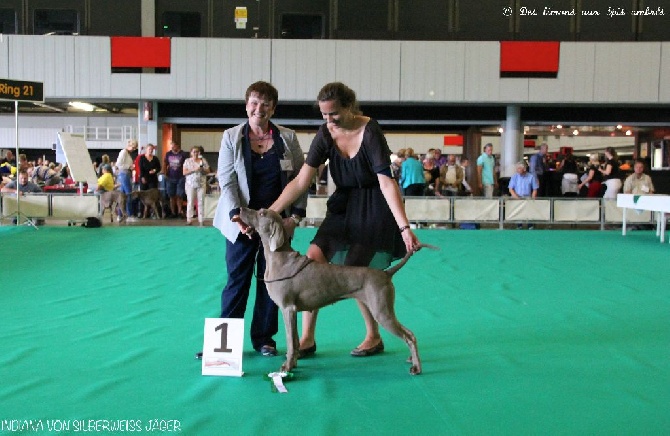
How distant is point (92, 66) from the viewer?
660 inches

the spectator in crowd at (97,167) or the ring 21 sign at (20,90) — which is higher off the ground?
the ring 21 sign at (20,90)

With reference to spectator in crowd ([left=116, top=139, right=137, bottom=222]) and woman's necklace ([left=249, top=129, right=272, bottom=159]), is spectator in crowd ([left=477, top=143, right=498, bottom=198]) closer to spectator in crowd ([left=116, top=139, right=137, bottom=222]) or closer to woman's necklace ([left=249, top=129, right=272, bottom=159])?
spectator in crowd ([left=116, top=139, right=137, bottom=222])

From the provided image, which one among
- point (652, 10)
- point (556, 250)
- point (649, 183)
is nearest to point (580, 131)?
point (652, 10)

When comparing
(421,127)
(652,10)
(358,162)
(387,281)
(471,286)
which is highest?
(652,10)

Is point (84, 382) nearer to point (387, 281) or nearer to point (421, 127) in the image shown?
point (387, 281)

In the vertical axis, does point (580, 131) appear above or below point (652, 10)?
below

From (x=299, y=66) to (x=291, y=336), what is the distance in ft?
46.4

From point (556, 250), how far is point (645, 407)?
681cm

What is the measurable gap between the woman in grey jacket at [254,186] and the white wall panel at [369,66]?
13.3 m

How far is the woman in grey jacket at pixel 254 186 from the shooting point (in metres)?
3.77

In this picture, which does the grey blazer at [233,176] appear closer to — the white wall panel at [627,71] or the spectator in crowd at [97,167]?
the spectator in crowd at [97,167]

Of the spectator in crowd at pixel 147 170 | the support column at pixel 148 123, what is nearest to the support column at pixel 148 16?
the support column at pixel 148 123

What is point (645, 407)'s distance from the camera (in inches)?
119

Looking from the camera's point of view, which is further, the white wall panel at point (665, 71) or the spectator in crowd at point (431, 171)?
the white wall panel at point (665, 71)
